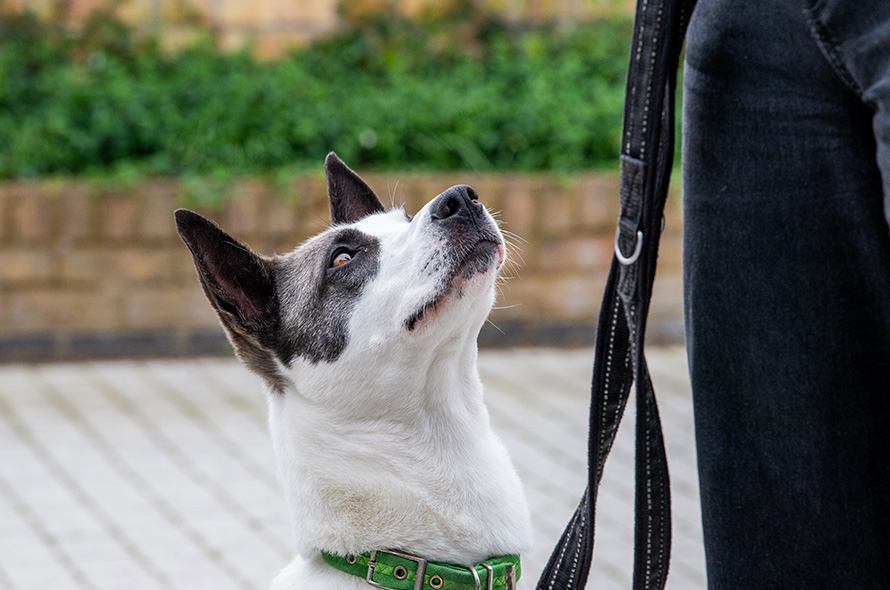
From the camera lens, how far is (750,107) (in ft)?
7.20

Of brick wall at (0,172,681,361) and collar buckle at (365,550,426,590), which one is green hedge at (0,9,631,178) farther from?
collar buckle at (365,550,426,590)

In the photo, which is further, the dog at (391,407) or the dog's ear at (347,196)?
the dog's ear at (347,196)

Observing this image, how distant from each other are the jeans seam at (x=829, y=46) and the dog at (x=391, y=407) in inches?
33.7

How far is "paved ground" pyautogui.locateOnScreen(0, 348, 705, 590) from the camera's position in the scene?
4344 mm

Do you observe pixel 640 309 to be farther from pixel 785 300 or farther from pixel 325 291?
pixel 325 291

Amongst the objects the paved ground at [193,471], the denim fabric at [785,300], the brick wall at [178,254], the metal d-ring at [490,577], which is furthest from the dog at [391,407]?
the brick wall at [178,254]

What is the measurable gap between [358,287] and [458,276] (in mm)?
253

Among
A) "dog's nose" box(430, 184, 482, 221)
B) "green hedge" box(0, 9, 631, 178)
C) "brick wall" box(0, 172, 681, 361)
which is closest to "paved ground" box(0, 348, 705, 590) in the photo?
"brick wall" box(0, 172, 681, 361)

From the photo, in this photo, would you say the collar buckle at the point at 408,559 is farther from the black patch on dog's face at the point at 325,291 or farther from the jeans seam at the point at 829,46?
the jeans seam at the point at 829,46

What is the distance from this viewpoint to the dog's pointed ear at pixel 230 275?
2.58 meters

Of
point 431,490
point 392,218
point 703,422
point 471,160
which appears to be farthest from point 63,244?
point 703,422

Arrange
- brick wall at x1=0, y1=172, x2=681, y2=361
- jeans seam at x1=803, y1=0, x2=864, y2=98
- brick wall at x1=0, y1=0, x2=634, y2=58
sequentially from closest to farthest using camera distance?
1. jeans seam at x1=803, y1=0, x2=864, y2=98
2. brick wall at x1=0, y1=172, x2=681, y2=361
3. brick wall at x1=0, y1=0, x2=634, y2=58

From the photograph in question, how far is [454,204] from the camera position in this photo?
8.59 ft

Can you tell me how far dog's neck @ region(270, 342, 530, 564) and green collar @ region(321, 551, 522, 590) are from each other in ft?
0.09
